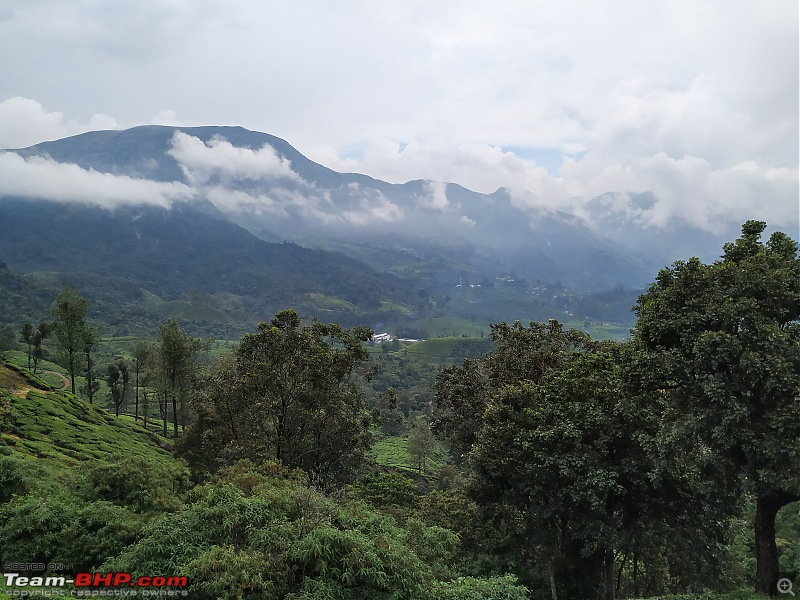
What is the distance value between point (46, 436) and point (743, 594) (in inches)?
1816

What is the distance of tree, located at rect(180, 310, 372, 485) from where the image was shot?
1134 inches

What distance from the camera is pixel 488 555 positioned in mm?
22500

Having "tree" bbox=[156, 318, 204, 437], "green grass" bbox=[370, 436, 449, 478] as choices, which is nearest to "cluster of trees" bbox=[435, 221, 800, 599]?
"tree" bbox=[156, 318, 204, 437]

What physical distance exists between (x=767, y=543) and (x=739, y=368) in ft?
24.0

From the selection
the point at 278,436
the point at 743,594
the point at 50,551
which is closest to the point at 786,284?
the point at 743,594

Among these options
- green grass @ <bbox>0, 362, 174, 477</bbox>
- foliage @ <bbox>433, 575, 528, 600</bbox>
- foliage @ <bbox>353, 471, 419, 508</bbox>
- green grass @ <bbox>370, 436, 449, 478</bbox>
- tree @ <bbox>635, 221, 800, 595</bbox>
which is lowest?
green grass @ <bbox>370, 436, 449, 478</bbox>

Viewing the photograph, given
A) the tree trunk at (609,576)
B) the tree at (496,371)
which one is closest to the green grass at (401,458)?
the tree at (496,371)

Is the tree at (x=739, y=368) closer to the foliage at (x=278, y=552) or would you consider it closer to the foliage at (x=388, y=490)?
the foliage at (x=278, y=552)

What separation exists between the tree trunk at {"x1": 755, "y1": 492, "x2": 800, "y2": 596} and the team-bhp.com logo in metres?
18.5

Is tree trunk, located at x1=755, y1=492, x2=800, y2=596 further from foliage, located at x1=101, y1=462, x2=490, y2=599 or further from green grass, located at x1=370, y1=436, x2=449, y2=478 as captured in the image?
green grass, located at x1=370, y1=436, x2=449, y2=478

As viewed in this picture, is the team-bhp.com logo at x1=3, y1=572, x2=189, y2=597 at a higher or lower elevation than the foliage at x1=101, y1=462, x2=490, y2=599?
lower

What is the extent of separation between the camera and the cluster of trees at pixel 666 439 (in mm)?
15008

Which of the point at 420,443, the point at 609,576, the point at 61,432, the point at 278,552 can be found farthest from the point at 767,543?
the point at 420,443

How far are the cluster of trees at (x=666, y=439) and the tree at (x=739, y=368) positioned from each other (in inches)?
1.8
